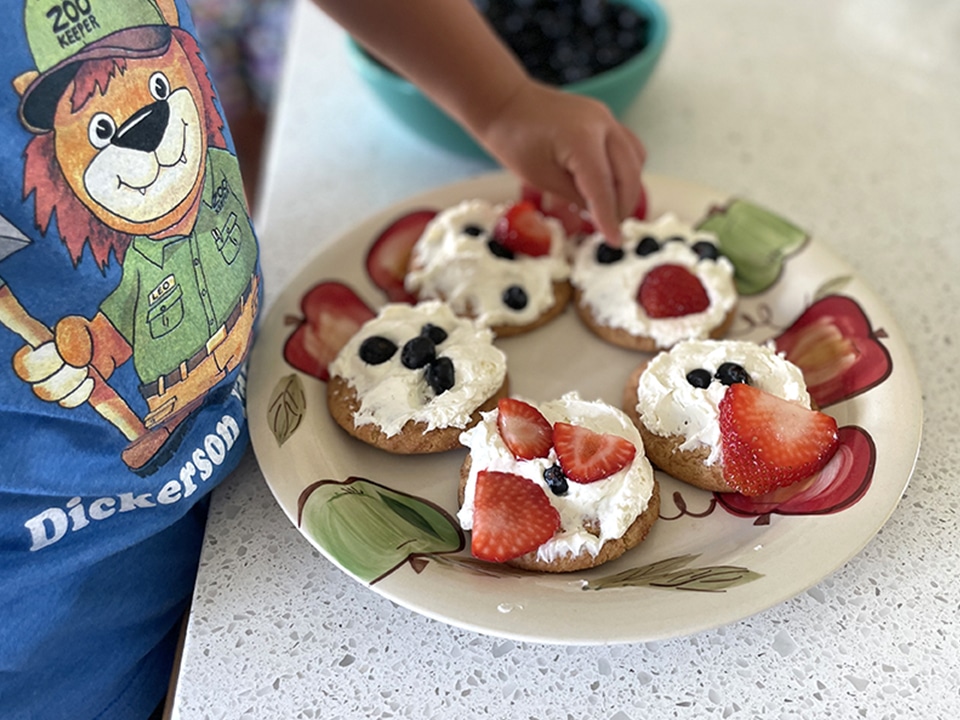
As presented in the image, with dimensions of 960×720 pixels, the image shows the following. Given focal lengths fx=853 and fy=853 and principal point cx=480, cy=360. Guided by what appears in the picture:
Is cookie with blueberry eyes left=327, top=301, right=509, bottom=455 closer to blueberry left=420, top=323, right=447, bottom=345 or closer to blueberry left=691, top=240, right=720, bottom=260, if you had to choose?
blueberry left=420, top=323, right=447, bottom=345

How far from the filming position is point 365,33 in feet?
3.68

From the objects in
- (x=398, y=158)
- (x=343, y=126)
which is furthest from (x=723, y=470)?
(x=343, y=126)

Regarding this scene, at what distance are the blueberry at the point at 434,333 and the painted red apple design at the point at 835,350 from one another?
1.47 ft

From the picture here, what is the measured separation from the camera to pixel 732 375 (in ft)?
3.20

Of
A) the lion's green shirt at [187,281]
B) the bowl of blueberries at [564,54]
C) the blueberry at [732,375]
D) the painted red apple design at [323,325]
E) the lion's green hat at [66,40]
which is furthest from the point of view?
the bowl of blueberries at [564,54]

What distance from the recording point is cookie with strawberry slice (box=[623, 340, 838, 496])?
92cm

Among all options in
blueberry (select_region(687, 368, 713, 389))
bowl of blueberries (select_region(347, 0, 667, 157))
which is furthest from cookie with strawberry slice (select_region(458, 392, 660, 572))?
bowl of blueberries (select_region(347, 0, 667, 157))

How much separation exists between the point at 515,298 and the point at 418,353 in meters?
0.20

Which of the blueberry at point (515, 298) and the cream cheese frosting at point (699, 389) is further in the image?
the blueberry at point (515, 298)

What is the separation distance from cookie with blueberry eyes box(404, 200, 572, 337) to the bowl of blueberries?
7.9 inches

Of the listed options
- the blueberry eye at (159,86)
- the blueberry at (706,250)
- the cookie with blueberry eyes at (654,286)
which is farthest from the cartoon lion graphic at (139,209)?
the blueberry at (706,250)

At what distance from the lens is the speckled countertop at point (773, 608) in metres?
0.79

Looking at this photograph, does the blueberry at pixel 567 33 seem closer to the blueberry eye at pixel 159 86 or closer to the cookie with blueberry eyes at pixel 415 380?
the cookie with blueberry eyes at pixel 415 380

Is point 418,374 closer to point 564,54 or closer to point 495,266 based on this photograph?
point 495,266
